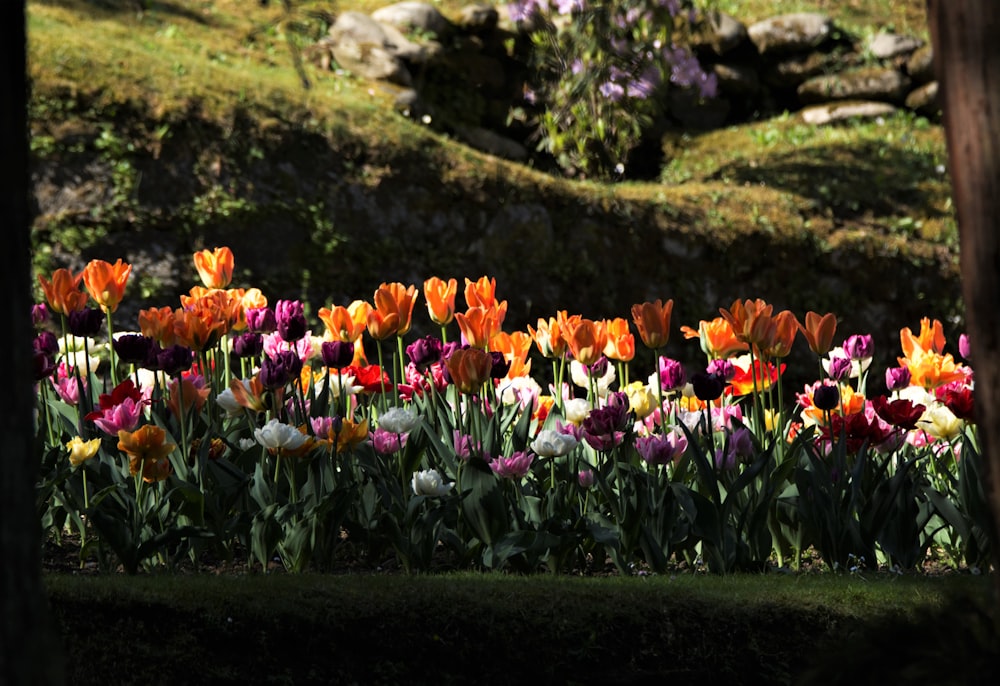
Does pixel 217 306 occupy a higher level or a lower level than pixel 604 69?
lower

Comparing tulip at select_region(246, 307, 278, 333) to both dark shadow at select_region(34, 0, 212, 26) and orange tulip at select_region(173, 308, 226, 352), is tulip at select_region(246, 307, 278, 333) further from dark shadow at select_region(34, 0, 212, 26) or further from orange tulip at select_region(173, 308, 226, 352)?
dark shadow at select_region(34, 0, 212, 26)

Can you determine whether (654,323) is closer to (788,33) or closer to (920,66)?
(788,33)

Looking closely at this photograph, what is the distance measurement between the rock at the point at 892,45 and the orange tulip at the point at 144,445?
11.1m

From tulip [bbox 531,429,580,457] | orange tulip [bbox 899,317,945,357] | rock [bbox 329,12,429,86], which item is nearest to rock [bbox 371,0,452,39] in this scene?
rock [bbox 329,12,429,86]

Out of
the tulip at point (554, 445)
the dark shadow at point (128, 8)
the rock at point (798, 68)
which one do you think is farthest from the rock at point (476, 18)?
the tulip at point (554, 445)

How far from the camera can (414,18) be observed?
10.6 metres

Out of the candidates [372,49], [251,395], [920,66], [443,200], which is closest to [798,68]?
[920,66]

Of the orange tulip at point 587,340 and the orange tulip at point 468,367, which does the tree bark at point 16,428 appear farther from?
the orange tulip at point 587,340

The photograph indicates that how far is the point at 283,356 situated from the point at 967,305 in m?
1.92

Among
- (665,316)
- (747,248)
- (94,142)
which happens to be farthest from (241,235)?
(665,316)

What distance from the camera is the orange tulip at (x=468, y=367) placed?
3.30 metres

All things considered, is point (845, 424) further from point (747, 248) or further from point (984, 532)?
point (747, 248)

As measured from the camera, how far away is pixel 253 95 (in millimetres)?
7719

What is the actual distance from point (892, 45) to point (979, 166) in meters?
11.6
